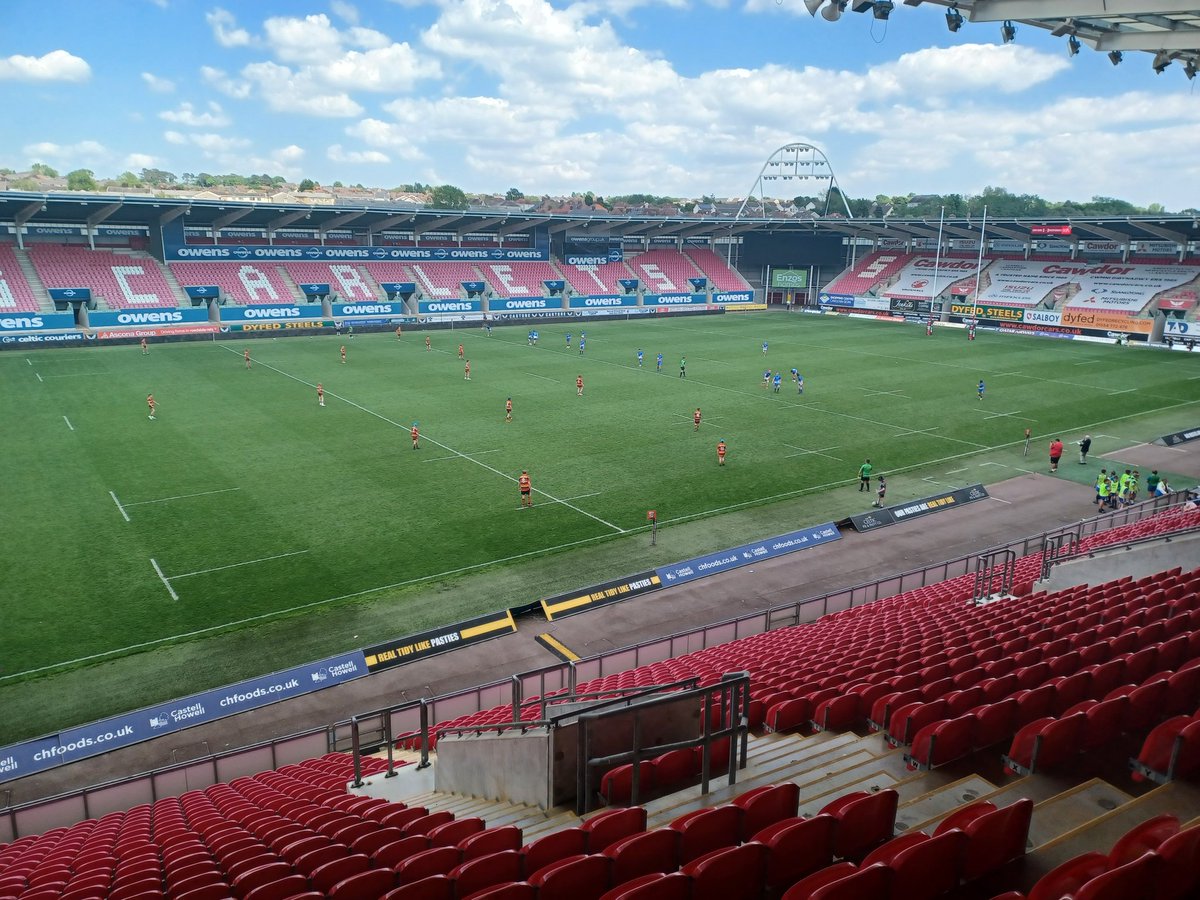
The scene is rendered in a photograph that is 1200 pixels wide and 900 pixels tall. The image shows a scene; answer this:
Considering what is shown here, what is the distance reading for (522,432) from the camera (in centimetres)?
3638

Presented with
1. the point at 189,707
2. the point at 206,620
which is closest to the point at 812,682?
the point at 189,707

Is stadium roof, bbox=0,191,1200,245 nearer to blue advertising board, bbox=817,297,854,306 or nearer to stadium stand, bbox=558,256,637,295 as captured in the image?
stadium stand, bbox=558,256,637,295

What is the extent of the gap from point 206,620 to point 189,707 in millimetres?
4450

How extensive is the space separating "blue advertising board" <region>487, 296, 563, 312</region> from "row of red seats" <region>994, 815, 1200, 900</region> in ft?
254

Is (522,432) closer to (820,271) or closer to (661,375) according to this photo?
(661,375)

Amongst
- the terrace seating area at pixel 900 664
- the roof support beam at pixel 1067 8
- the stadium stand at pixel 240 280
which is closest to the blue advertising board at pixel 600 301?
the stadium stand at pixel 240 280

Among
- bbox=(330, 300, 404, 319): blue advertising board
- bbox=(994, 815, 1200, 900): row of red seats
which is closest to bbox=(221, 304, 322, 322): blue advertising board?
bbox=(330, 300, 404, 319): blue advertising board

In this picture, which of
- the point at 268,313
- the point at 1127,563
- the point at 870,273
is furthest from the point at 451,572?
the point at 870,273

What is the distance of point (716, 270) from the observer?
9744 centimetres

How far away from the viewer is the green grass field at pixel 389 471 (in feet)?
63.2

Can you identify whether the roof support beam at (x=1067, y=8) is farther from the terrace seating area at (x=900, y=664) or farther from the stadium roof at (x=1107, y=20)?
the terrace seating area at (x=900, y=664)

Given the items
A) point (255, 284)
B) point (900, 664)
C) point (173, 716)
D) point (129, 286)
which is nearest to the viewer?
point (900, 664)

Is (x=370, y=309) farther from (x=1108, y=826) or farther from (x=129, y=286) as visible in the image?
(x=1108, y=826)

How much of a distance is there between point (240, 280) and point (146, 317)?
377 inches
